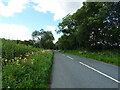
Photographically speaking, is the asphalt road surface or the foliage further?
the foliage

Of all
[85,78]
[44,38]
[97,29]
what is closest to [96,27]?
[97,29]

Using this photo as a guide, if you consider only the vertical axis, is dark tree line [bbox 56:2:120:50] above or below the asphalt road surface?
above

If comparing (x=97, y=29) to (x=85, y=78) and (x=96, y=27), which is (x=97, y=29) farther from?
(x=85, y=78)

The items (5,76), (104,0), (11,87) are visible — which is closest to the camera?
(11,87)

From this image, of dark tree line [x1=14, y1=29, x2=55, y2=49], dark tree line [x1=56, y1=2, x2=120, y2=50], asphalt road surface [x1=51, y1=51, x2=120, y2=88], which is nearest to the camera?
asphalt road surface [x1=51, y1=51, x2=120, y2=88]

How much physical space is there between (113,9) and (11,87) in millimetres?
20291

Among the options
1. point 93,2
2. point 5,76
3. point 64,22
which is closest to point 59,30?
point 64,22

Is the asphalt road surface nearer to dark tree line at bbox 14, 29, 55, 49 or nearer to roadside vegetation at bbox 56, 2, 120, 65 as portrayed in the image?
roadside vegetation at bbox 56, 2, 120, 65

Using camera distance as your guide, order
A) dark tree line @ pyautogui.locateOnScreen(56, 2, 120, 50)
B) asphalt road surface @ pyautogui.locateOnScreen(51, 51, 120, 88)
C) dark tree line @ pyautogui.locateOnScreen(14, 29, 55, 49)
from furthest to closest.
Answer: dark tree line @ pyautogui.locateOnScreen(14, 29, 55, 49), dark tree line @ pyautogui.locateOnScreen(56, 2, 120, 50), asphalt road surface @ pyautogui.locateOnScreen(51, 51, 120, 88)

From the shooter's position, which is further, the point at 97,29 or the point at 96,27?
the point at 97,29

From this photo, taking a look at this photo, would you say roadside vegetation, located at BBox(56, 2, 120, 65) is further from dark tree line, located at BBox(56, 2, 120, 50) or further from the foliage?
the foliage

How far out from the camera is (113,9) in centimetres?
2009

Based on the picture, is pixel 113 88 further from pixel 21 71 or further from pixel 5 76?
pixel 5 76

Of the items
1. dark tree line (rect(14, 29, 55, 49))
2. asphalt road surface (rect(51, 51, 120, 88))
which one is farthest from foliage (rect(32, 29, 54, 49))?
asphalt road surface (rect(51, 51, 120, 88))
